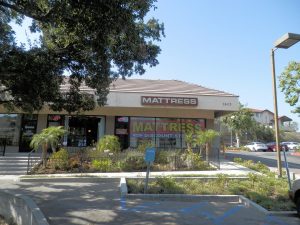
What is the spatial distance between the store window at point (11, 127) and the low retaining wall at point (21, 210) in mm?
14355

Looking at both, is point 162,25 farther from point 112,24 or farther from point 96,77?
point 112,24

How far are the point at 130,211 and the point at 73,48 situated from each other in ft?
16.3

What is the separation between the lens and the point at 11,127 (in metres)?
22.0

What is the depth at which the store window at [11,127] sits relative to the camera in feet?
71.4

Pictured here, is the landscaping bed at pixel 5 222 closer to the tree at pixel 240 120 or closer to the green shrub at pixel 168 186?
the green shrub at pixel 168 186

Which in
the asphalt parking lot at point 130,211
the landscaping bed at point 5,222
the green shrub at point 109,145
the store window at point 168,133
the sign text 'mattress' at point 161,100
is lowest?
the landscaping bed at point 5,222

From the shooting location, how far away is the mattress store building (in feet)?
69.6

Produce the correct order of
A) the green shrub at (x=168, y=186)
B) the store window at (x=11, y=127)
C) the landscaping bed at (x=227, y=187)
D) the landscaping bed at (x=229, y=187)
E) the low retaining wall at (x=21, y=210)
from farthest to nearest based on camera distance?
the store window at (x=11, y=127) → the green shrub at (x=168, y=186) → the landscaping bed at (x=227, y=187) → the landscaping bed at (x=229, y=187) → the low retaining wall at (x=21, y=210)

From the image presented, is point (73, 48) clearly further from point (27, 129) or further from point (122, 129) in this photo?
point (27, 129)

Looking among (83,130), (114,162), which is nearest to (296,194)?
(114,162)

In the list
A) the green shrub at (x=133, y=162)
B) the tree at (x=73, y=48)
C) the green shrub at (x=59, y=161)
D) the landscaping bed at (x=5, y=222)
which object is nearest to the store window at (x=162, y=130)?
the green shrub at (x=133, y=162)

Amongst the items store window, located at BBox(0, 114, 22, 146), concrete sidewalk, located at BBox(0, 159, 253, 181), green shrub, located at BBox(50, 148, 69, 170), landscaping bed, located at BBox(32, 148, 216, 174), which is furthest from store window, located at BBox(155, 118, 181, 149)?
store window, located at BBox(0, 114, 22, 146)

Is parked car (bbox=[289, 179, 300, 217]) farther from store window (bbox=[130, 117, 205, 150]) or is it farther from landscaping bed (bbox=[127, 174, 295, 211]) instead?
store window (bbox=[130, 117, 205, 150])

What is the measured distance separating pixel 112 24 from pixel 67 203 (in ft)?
17.5
